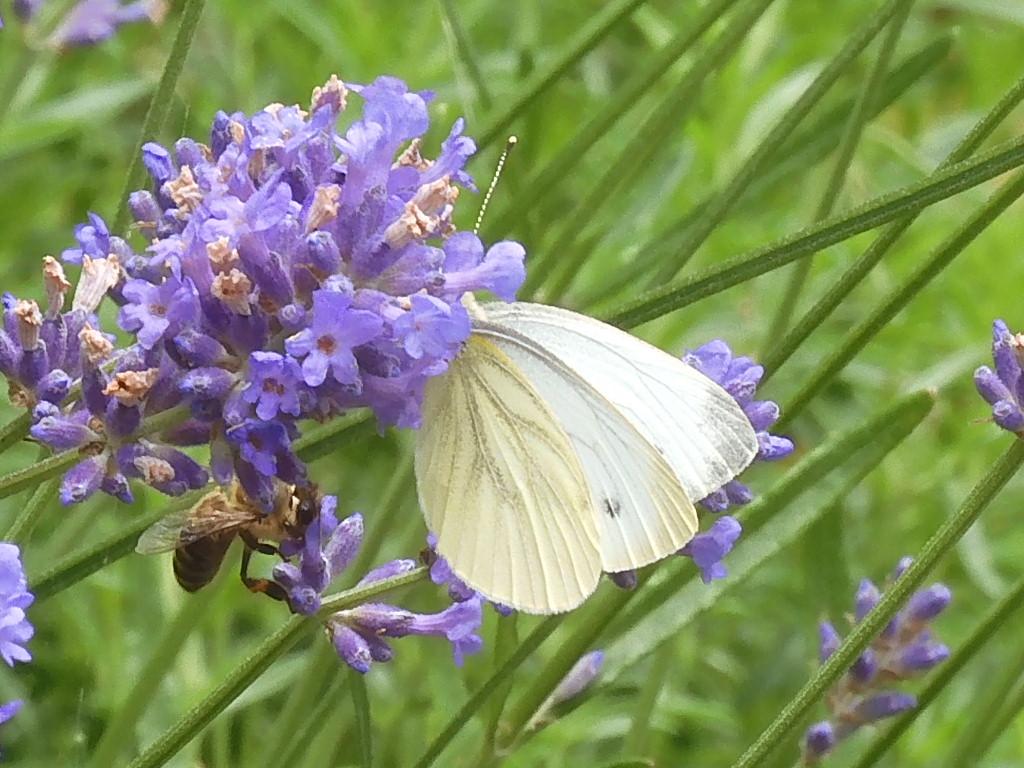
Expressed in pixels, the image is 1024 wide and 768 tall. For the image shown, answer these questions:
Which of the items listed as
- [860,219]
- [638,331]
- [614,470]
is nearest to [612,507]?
[614,470]

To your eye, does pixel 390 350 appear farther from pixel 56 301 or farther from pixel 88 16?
pixel 88 16

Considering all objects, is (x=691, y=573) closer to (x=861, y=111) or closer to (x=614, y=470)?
(x=614, y=470)

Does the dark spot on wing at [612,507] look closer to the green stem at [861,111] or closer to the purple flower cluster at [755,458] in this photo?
the purple flower cluster at [755,458]

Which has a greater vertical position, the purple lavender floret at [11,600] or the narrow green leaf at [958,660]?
the purple lavender floret at [11,600]

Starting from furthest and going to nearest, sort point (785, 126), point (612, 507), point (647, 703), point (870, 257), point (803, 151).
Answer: point (803, 151), point (647, 703), point (785, 126), point (870, 257), point (612, 507)

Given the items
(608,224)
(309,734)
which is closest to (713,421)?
(309,734)

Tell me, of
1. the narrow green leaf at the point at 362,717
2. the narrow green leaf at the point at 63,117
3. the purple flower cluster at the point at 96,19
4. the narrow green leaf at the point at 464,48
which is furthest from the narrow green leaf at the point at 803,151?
the purple flower cluster at the point at 96,19
